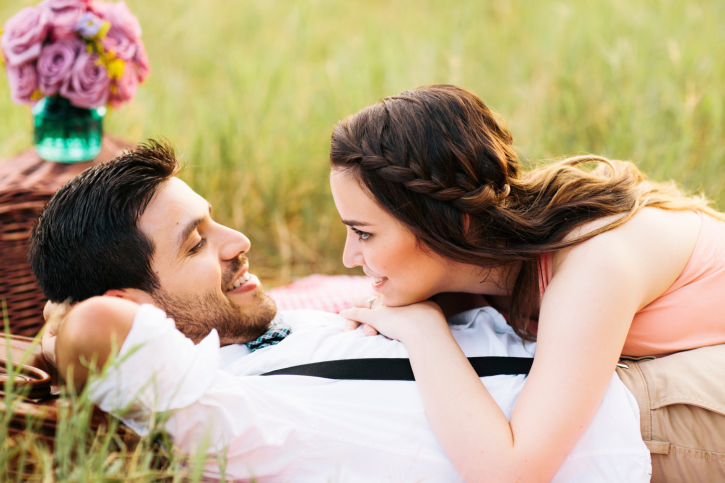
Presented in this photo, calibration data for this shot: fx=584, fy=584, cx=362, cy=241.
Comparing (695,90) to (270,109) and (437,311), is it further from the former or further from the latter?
(437,311)

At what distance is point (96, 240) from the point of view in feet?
6.88

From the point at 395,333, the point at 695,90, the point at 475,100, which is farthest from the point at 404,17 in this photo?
the point at 395,333

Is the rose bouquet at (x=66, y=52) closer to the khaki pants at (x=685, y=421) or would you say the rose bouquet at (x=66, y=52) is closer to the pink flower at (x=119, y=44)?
the pink flower at (x=119, y=44)

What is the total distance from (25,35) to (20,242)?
3.79 feet

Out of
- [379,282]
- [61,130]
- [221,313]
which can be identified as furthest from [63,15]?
[379,282]

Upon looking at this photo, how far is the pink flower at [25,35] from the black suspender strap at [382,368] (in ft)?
7.85

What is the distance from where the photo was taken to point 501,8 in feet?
20.9

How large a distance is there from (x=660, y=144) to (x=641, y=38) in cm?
116

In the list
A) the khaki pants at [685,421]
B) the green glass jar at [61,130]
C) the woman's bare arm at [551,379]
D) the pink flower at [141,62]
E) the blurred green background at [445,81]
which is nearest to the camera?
the woman's bare arm at [551,379]

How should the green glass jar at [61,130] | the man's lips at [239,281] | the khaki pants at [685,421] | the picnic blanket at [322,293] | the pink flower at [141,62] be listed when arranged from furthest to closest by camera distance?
the pink flower at [141,62] < the picnic blanket at [322,293] < the green glass jar at [61,130] < the man's lips at [239,281] < the khaki pants at [685,421]

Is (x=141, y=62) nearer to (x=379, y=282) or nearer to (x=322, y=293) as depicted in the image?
(x=322, y=293)

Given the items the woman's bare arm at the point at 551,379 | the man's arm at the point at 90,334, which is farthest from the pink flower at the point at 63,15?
the woman's bare arm at the point at 551,379

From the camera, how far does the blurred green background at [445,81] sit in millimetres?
4559

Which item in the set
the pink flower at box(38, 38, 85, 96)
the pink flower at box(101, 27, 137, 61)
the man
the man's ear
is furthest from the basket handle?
the pink flower at box(101, 27, 137, 61)
